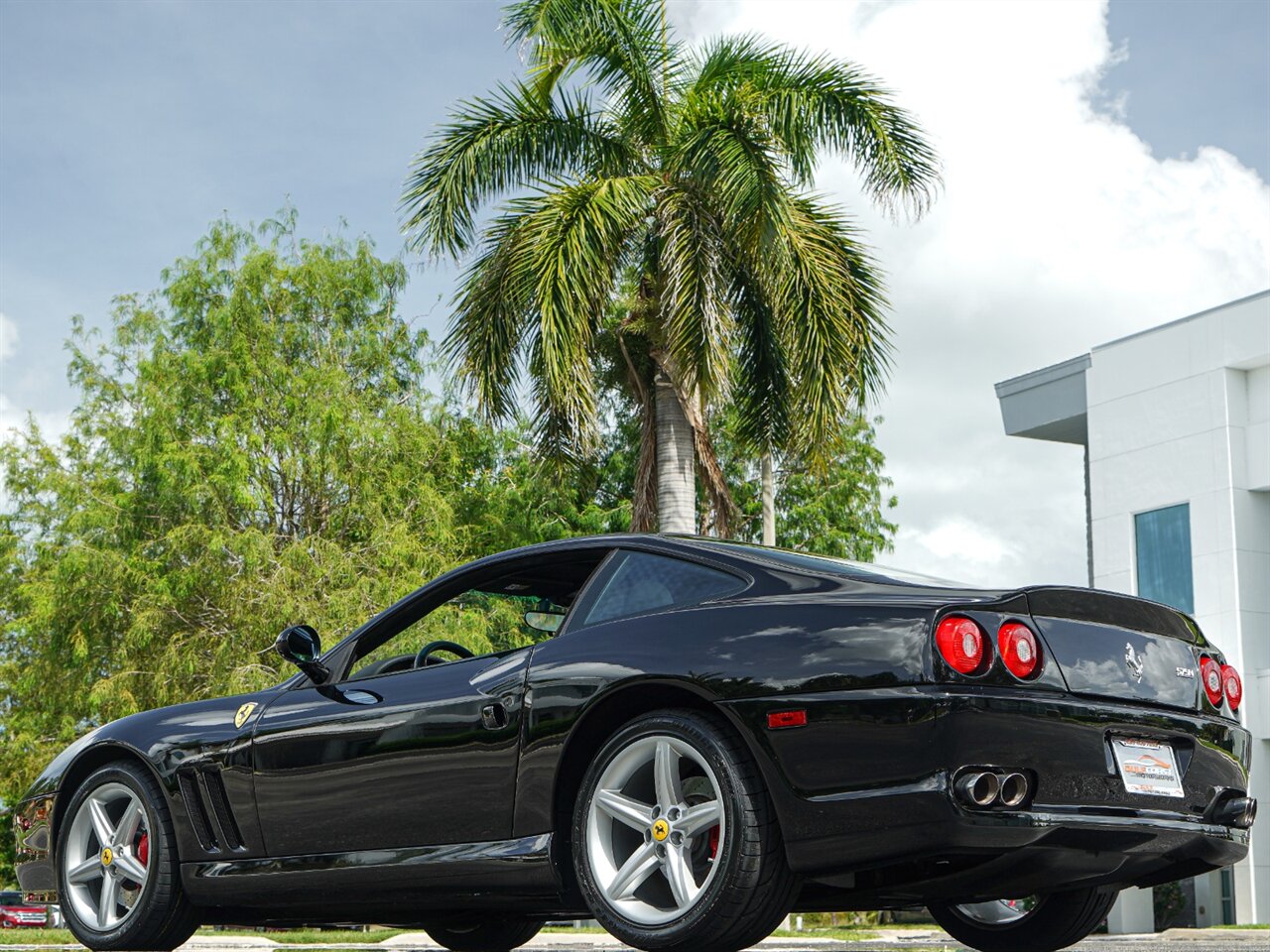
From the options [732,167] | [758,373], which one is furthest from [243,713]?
[758,373]

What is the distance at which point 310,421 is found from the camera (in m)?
28.6

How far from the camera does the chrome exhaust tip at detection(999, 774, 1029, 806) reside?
4148 millimetres

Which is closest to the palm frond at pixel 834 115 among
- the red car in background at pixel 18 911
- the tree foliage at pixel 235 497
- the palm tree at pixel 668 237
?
the palm tree at pixel 668 237

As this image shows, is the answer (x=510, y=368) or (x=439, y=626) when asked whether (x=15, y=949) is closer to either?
(x=439, y=626)

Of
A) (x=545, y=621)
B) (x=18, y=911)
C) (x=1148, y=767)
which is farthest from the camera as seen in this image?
(x=18, y=911)

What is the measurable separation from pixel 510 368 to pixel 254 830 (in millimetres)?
12507

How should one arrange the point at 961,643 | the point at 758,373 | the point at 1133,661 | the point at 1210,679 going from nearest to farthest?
the point at 961,643 → the point at 1133,661 → the point at 1210,679 → the point at 758,373

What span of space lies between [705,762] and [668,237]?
13.3m

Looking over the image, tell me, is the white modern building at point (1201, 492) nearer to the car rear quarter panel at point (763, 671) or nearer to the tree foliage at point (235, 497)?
the tree foliage at point (235, 497)

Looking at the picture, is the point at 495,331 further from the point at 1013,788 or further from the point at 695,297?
the point at 1013,788

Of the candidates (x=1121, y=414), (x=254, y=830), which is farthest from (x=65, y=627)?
(x=254, y=830)

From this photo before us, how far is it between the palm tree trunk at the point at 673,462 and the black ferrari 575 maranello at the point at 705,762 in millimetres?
11594

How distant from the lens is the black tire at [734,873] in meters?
4.37

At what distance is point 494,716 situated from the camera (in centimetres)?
499
